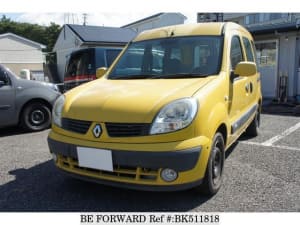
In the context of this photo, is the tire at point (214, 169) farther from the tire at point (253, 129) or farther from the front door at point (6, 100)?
the front door at point (6, 100)

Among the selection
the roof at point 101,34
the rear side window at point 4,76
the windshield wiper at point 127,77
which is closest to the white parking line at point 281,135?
the windshield wiper at point 127,77

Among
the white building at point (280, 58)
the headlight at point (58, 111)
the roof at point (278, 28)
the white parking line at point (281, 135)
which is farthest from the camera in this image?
the white building at point (280, 58)

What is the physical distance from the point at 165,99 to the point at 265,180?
1.63m

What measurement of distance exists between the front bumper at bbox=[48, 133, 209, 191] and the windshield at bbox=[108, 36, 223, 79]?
42.0 inches

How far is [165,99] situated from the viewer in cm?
263

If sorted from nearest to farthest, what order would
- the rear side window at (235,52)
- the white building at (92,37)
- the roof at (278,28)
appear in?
1. the rear side window at (235,52)
2. the roof at (278,28)
3. the white building at (92,37)

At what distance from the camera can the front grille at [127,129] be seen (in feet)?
8.23

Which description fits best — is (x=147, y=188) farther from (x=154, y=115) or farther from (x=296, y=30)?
(x=296, y=30)

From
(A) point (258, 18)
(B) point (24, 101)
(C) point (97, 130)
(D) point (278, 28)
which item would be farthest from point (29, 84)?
(A) point (258, 18)

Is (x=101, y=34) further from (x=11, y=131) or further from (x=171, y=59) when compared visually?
(x=171, y=59)

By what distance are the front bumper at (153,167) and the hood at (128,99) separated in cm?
26

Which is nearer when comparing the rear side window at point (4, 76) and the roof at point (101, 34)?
the rear side window at point (4, 76)

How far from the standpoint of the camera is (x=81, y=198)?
3.00 metres

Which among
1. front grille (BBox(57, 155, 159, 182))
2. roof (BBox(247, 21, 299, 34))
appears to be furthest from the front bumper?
roof (BBox(247, 21, 299, 34))
